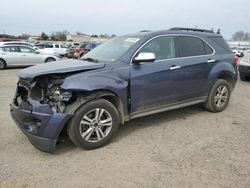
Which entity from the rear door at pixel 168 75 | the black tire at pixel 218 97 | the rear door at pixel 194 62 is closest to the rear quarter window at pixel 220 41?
the rear door at pixel 194 62

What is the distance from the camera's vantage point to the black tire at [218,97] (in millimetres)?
6031

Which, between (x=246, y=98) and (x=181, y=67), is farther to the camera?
(x=246, y=98)

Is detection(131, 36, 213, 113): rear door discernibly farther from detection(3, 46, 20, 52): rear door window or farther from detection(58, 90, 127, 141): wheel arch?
detection(3, 46, 20, 52): rear door window

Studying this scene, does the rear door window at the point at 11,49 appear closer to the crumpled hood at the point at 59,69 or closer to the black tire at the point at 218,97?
the crumpled hood at the point at 59,69

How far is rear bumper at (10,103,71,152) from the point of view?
3828mm

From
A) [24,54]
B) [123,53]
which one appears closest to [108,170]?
[123,53]

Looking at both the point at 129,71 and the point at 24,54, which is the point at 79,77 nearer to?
the point at 129,71

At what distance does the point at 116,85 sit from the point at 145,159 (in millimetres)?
1185

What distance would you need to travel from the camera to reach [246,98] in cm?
796

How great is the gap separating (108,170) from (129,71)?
163cm

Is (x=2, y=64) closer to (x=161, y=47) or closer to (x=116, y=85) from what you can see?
(x=161, y=47)

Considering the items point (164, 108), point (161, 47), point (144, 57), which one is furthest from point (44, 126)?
point (161, 47)

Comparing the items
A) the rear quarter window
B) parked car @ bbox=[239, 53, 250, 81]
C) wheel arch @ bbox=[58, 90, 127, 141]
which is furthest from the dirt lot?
parked car @ bbox=[239, 53, 250, 81]

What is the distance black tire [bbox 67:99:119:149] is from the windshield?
92cm
